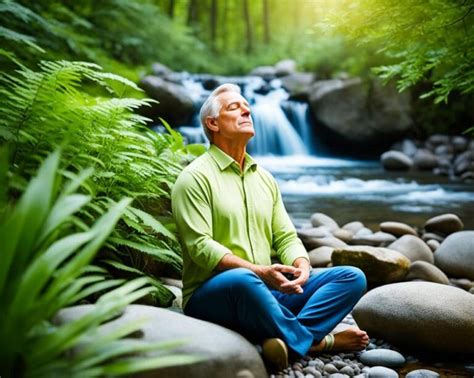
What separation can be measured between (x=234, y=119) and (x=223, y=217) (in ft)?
2.12

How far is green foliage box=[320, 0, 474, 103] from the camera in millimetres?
4449

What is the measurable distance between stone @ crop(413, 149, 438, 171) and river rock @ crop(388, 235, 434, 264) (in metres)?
10.2

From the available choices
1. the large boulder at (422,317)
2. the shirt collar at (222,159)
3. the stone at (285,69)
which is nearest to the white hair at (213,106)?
the shirt collar at (222,159)

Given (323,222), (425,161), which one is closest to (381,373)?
(323,222)

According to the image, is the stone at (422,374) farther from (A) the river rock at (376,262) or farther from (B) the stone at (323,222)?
(B) the stone at (323,222)

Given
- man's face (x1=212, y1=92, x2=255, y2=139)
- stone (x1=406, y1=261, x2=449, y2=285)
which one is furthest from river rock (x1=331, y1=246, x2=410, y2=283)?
man's face (x1=212, y1=92, x2=255, y2=139)

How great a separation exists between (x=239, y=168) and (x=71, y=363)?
1.93 m

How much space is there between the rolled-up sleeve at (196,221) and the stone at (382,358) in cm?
118

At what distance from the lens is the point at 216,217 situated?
10.1ft

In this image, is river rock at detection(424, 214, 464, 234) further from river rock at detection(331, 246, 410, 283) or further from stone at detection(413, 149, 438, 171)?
stone at detection(413, 149, 438, 171)

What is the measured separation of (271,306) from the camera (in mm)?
2838

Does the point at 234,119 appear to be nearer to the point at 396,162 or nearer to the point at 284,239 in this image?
the point at 284,239

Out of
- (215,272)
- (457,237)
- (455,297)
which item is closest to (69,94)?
(215,272)

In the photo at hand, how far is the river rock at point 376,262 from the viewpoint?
4.71m
